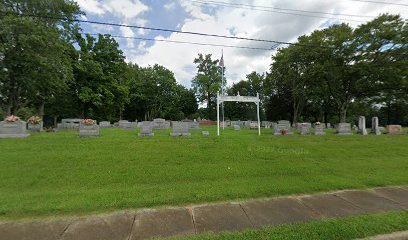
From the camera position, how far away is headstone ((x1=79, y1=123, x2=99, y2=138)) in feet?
33.2

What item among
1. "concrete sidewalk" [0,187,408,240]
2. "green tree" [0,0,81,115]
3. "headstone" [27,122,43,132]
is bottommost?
"concrete sidewalk" [0,187,408,240]

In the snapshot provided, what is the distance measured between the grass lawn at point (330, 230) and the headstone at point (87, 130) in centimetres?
947

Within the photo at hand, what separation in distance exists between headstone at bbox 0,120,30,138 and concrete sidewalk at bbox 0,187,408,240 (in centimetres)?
941

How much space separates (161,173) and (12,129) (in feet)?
31.4

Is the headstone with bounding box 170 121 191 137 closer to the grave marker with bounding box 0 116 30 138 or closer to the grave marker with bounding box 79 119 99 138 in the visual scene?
the grave marker with bounding box 79 119 99 138

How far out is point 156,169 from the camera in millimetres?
5887

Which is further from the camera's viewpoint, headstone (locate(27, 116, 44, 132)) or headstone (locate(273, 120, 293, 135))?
headstone (locate(273, 120, 293, 135))

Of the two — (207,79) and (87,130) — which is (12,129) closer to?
(87,130)

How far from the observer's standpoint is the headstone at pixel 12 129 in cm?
977

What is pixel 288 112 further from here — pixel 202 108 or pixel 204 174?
pixel 204 174

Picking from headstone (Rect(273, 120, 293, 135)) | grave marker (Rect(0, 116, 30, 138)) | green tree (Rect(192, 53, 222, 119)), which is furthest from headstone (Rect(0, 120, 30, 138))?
green tree (Rect(192, 53, 222, 119))

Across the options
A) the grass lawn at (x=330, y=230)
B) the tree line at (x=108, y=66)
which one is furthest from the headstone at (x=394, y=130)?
the grass lawn at (x=330, y=230)

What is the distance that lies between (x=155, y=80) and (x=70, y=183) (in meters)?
40.3

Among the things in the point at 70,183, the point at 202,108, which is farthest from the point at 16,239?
the point at 202,108
